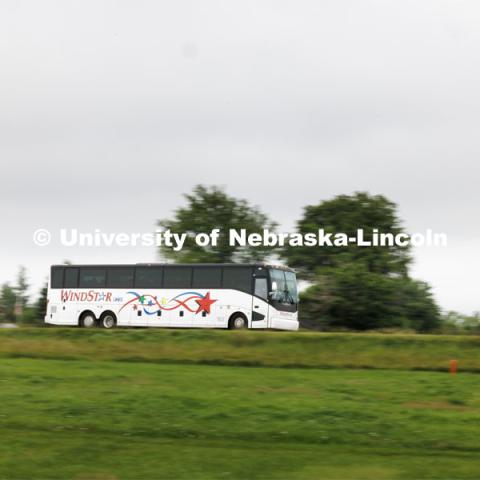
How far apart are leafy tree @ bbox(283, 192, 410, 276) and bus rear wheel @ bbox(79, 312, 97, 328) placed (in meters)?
20.7

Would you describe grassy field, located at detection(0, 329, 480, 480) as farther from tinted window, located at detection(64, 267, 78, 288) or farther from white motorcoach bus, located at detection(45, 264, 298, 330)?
tinted window, located at detection(64, 267, 78, 288)

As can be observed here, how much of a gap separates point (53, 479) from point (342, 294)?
3891cm

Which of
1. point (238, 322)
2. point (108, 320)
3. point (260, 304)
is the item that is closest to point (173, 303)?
point (238, 322)

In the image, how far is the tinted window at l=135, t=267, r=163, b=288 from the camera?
41.8 m

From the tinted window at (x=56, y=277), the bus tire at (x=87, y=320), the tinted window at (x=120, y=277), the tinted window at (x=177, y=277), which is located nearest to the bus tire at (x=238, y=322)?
the tinted window at (x=177, y=277)

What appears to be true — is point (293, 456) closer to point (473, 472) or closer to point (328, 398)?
point (473, 472)

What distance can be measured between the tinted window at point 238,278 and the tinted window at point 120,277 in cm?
483

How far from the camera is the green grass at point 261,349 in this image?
2528 cm

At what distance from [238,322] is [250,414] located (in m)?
23.8

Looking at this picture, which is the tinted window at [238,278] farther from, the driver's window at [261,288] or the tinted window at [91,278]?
the tinted window at [91,278]

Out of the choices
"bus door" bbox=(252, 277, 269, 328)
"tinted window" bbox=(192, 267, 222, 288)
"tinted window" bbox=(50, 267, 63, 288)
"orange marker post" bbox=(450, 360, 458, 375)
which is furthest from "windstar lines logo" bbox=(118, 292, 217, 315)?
"orange marker post" bbox=(450, 360, 458, 375)

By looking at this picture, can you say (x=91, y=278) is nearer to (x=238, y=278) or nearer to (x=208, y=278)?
(x=208, y=278)

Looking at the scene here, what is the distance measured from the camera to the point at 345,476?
39.6 ft

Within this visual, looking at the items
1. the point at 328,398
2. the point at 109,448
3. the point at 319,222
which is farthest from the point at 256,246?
the point at 109,448
